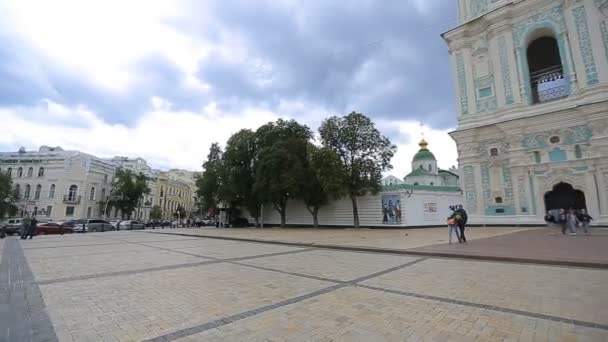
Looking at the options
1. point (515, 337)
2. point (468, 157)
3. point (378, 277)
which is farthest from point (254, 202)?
point (515, 337)

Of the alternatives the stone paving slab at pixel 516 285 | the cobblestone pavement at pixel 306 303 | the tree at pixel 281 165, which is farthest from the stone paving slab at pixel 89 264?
the tree at pixel 281 165

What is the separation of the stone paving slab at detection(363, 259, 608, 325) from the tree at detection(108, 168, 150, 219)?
165 feet

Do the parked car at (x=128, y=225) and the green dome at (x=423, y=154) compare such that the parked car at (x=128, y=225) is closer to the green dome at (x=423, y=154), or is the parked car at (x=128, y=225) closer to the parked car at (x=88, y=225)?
A: the parked car at (x=88, y=225)

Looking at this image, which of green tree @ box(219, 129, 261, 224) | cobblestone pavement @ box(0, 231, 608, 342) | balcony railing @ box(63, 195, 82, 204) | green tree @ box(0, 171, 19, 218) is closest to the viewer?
cobblestone pavement @ box(0, 231, 608, 342)

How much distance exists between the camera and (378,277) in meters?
6.49

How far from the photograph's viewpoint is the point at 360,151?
86.6 ft

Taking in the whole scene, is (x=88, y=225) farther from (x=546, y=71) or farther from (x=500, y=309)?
(x=546, y=71)

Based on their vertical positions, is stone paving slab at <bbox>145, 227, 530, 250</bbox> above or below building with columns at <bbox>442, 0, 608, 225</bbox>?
below

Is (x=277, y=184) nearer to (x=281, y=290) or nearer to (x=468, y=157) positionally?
(x=468, y=157)

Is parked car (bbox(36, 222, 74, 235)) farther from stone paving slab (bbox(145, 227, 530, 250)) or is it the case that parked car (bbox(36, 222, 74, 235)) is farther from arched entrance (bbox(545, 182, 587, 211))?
arched entrance (bbox(545, 182, 587, 211))

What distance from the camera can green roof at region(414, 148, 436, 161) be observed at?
53.9 meters

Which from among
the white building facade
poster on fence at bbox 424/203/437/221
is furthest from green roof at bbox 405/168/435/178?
the white building facade

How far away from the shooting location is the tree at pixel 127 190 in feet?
153

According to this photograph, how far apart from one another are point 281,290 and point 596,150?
80.8 feet
